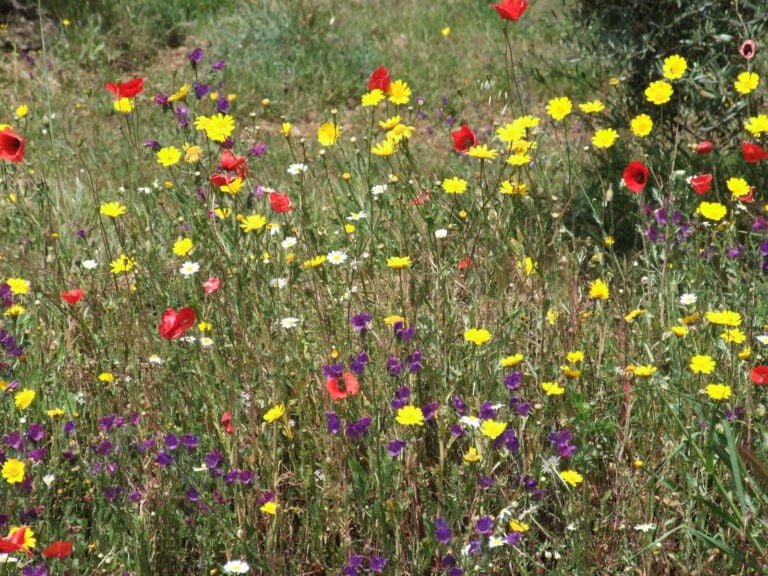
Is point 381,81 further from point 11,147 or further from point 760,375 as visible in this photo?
point 760,375

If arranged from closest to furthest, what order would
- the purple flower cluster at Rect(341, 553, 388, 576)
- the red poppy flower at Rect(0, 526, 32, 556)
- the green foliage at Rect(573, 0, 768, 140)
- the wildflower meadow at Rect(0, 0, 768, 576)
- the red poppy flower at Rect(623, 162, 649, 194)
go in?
the red poppy flower at Rect(0, 526, 32, 556), the purple flower cluster at Rect(341, 553, 388, 576), the wildflower meadow at Rect(0, 0, 768, 576), the red poppy flower at Rect(623, 162, 649, 194), the green foliage at Rect(573, 0, 768, 140)

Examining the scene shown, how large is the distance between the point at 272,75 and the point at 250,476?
15.5ft

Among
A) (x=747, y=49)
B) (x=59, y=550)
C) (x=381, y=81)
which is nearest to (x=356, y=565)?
(x=59, y=550)

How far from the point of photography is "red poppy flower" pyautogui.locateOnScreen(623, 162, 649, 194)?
2.65 meters

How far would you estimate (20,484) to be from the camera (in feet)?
7.20

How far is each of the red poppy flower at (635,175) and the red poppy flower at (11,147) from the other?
159 cm

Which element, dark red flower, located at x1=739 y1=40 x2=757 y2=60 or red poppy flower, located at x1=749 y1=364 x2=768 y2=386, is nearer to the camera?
red poppy flower, located at x1=749 y1=364 x2=768 y2=386

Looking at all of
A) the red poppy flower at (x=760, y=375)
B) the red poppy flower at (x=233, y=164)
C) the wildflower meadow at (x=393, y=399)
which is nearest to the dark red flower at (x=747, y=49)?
the wildflower meadow at (x=393, y=399)

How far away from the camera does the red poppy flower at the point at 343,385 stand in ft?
7.11

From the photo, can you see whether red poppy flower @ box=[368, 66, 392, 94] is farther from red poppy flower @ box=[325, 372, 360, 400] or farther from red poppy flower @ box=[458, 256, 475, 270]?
red poppy flower @ box=[325, 372, 360, 400]

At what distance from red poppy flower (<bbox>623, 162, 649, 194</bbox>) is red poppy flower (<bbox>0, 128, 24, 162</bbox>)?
1.59 meters

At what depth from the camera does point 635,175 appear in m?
2.71

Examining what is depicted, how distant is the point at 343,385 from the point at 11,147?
3.96 ft

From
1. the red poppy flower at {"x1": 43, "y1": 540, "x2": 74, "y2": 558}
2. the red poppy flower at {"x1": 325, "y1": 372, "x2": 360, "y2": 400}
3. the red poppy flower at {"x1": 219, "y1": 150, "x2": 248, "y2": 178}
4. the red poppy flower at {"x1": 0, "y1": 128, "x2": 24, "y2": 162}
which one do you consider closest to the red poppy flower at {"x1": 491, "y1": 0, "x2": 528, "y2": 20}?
the red poppy flower at {"x1": 219, "y1": 150, "x2": 248, "y2": 178}
